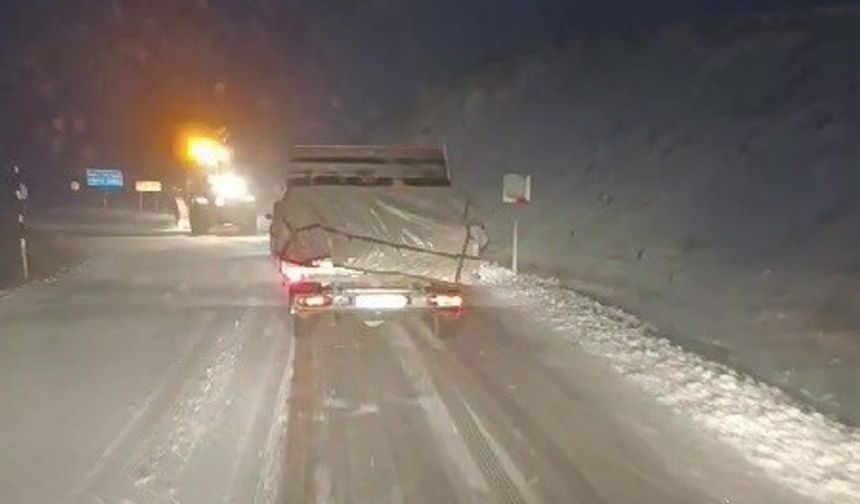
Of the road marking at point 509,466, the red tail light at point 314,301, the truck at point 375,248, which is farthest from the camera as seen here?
the truck at point 375,248

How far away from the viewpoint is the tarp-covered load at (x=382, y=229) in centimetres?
1212

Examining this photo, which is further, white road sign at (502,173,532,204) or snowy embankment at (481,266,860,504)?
white road sign at (502,173,532,204)

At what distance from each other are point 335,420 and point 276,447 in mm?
989

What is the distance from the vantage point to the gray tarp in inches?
477

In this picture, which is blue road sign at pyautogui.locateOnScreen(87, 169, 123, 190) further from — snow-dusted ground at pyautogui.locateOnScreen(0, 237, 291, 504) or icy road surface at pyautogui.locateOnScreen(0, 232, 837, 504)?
Answer: icy road surface at pyautogui.locateOnScreen(0, 232, 837, 504)

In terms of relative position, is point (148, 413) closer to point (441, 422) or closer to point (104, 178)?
point (441, 422)

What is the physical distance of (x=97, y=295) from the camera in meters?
18.3

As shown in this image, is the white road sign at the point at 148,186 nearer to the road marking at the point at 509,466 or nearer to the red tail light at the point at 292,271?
the red tail light at the point at 292,271

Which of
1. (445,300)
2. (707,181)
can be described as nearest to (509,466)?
(445,300)

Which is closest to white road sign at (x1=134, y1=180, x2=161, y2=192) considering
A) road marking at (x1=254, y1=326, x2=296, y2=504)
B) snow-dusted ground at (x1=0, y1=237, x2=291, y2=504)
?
snow-dusted ground at (x1=0, y1=237, x2=291, y2=504)

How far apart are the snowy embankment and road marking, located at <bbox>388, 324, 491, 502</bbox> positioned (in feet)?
7.41

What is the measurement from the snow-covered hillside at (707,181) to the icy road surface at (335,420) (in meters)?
2.81

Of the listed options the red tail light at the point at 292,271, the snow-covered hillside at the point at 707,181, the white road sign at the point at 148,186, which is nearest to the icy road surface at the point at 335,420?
the red tail light at the point at 292,271

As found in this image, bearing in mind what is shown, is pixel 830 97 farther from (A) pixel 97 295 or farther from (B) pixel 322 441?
(B) pixel 322 441
